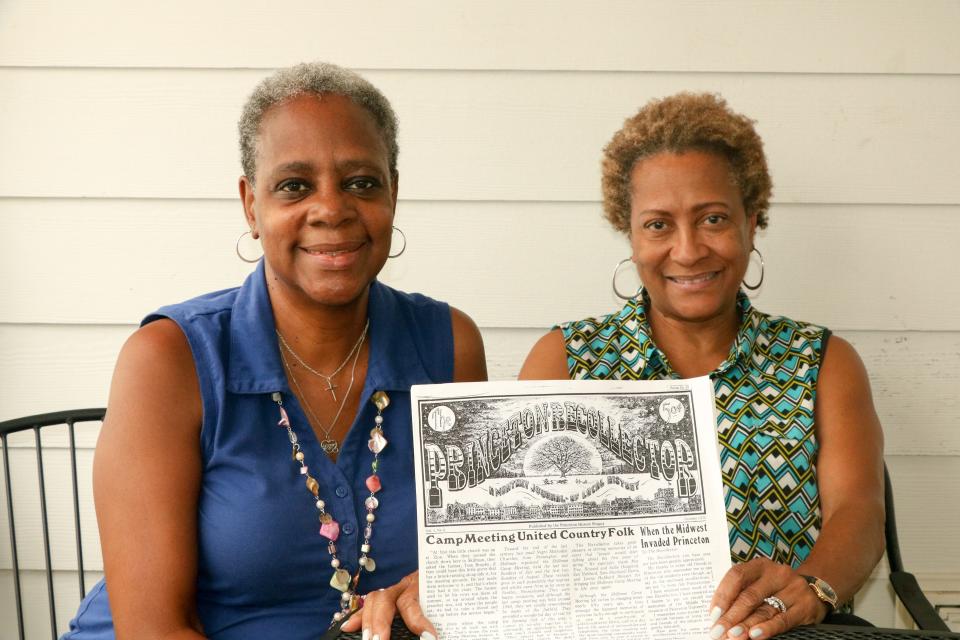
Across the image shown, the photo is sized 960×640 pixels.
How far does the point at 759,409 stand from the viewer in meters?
1.87

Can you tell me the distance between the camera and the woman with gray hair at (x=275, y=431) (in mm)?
1505

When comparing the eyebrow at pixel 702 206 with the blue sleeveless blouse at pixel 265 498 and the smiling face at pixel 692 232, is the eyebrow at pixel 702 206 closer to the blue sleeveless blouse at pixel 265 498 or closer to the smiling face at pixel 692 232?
the smiling face at pixel 692 232

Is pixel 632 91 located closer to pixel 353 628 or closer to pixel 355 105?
pixel 355 105

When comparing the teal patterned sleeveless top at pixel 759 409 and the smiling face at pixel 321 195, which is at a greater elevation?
the smiling face at pixel 321 195

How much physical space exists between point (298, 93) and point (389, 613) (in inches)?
35.7

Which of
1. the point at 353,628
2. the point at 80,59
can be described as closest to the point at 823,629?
the point at 353,628

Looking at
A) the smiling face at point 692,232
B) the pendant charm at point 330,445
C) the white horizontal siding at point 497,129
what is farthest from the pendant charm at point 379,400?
the white horizontal siding at point 497,129

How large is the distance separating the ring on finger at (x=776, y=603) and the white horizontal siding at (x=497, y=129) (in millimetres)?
1223

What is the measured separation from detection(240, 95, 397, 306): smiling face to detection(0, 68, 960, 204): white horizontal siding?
661 mm

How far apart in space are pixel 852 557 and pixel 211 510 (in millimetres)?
1139

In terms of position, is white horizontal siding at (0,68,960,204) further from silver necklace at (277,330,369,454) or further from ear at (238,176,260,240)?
silver necklace at (277,330,369,454)

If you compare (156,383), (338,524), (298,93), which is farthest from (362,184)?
(338,524)

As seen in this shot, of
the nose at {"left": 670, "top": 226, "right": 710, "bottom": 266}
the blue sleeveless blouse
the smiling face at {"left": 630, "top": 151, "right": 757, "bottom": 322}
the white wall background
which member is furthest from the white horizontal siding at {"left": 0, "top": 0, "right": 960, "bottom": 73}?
the blue sleeveless blouse

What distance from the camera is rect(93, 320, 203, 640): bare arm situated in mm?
1464
